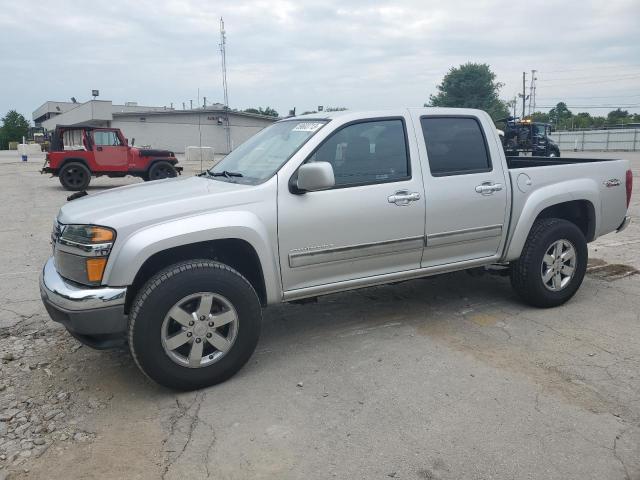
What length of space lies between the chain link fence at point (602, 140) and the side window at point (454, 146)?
46.8 metres

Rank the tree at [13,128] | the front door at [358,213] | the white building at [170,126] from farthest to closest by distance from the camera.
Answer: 1. the tree at [13,128]
2. the white building at [170,126]
3. the front door at [358,213]

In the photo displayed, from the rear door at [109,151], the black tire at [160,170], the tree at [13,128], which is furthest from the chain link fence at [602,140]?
the tree at [13,128]

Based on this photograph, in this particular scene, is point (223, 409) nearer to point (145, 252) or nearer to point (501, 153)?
point (145, 252)

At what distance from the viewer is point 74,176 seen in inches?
638

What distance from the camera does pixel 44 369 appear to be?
3840 millimetres

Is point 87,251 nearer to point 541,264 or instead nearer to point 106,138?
point 541,264

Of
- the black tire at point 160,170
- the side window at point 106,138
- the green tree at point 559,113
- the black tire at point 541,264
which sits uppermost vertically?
the green tree at point 559,113

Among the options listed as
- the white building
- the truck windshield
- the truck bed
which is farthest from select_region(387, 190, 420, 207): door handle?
the white building

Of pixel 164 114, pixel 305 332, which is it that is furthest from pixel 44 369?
pixel 164 114

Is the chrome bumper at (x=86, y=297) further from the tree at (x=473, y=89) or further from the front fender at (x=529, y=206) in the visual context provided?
the tree at (x=473, y=89)

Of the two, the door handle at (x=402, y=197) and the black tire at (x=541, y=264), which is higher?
the door handle at (x=402, y=197)

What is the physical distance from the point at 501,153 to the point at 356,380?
243 cm

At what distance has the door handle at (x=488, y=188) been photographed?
4.48 m

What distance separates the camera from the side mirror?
3566mm
